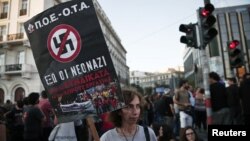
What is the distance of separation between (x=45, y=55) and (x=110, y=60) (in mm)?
702

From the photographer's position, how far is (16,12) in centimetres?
2856

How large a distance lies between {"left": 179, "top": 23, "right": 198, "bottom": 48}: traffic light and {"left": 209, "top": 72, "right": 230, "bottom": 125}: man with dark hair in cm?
115

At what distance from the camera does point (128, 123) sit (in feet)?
7.77

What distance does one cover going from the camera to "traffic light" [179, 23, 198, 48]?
21.3 feet

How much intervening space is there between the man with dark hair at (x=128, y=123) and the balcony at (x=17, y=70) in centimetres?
2559

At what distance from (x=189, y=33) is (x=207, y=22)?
594mm

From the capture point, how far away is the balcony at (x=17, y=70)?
26352mm

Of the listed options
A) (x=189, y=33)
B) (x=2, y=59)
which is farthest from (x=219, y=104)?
(x=2, y=59)

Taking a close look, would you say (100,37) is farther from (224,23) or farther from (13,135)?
(224,23)

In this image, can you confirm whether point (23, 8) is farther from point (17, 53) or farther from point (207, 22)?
point (207, 22)

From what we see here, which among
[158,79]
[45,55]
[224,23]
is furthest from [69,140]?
[158,79]

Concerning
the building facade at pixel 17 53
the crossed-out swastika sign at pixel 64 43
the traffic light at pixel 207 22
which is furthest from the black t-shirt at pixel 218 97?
the building facade at pixel 17 53

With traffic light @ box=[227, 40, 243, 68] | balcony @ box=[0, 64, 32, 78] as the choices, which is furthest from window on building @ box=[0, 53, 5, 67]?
traffic light @ box=[227, 40, 243, 68]

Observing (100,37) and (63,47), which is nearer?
(100,37)
